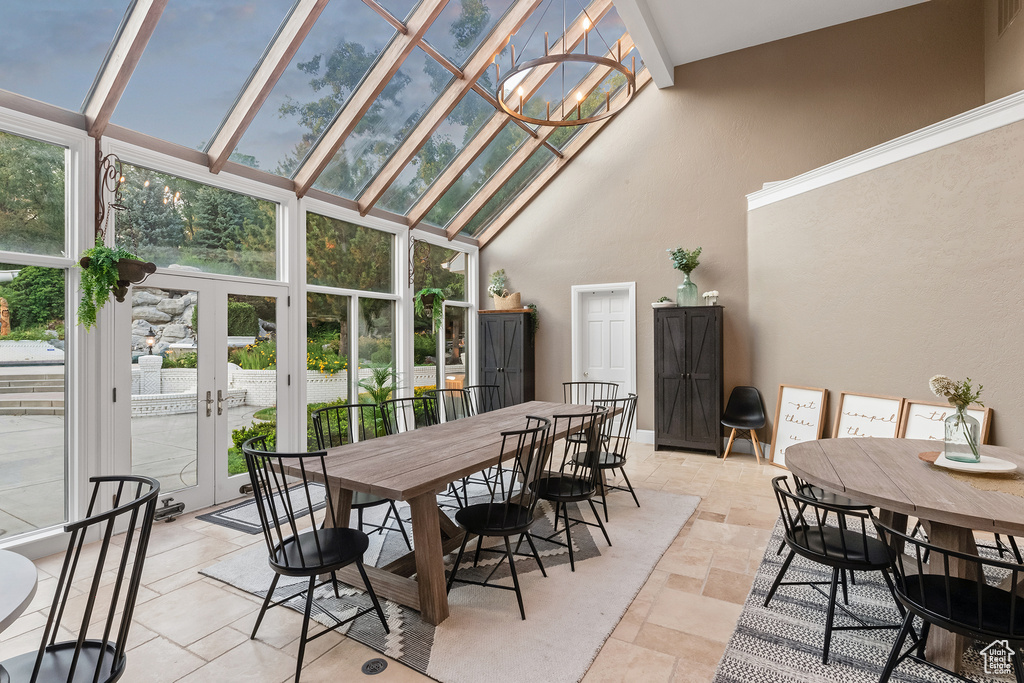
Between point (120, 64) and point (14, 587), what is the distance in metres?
3.32

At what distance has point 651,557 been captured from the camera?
315 cm

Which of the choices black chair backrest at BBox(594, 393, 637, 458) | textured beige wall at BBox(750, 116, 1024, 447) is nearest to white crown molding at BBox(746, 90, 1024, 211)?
textured beige wall at BBox(750, 116, 1024, 447)

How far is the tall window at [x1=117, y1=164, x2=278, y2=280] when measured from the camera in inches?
149

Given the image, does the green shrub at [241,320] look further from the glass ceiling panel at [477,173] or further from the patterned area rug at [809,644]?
the patterned area rug at [809,644]

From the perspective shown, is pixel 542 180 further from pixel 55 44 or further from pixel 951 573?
pixel 951 573

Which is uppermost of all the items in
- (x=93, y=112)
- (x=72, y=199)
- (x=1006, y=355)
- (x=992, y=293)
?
(x=93, y=112)

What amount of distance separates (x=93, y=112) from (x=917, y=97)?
24.0ft

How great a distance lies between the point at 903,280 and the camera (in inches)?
170

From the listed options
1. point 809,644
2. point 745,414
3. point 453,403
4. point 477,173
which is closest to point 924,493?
point 809,644

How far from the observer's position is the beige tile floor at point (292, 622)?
2.13m

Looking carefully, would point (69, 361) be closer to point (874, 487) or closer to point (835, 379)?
point (874, 487)

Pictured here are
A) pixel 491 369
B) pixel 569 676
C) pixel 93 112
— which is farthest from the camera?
pixel 491 369

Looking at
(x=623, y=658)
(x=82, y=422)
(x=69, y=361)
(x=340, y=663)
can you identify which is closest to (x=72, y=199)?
(x=69, y=361)

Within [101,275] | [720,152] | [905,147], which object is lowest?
[101,275]
